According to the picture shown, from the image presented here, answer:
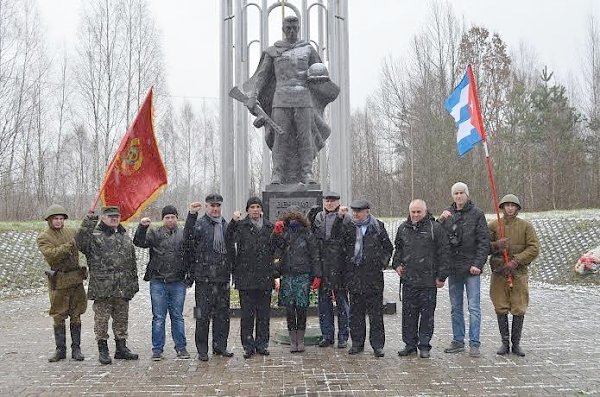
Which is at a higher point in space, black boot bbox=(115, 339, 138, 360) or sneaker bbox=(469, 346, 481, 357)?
black boot bbox=(115, 339, 138, 360)

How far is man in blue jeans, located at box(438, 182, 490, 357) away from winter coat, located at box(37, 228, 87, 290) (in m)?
3.74

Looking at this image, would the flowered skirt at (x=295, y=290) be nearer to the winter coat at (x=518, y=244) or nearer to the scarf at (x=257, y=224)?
the scarf at (x=257, y=224)

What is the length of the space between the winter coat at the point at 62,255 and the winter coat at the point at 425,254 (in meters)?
3.30

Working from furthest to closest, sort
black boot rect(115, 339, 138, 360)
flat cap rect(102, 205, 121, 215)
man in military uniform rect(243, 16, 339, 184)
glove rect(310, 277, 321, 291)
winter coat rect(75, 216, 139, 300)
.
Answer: man in military uniform rect(243, 16, 339, 184)
glove rect(310, 277, 321, 291)
black boot rect(115, 339, 138, 360)
flat cap rect(102, 205, 121, 215)
winter coat rect(75, 216, 139, 300)

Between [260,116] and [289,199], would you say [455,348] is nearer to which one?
[289,199]

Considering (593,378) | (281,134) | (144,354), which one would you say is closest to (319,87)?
(281,134)

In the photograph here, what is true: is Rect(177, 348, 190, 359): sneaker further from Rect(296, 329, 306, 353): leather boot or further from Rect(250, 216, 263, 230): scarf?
Rect(250, 216, 263, 230): scarf

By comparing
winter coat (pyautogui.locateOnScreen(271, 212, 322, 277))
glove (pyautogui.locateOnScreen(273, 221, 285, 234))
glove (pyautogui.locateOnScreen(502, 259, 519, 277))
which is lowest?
glove (pyautogui.locateOnScreen(502, 259, 519, 277))

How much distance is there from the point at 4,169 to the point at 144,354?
73.9ft

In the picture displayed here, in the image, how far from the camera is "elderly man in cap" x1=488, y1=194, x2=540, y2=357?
18.7ft

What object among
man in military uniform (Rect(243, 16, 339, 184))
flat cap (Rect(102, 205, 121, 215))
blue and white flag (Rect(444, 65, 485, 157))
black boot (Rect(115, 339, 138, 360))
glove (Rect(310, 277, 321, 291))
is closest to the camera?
flat cap (Rect(102, 205, 121, 215))

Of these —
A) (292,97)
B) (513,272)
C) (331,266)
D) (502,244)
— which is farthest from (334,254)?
(292,97)

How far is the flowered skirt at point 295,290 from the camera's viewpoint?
5715 millimetres

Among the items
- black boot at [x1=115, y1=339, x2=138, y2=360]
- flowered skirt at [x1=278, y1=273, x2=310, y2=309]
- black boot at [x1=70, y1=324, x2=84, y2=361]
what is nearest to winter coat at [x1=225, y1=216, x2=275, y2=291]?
flowered skirt at [x1=278, y1=273, x2=310, y2=309]
